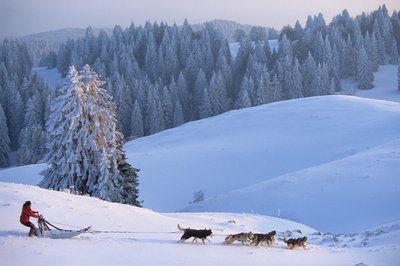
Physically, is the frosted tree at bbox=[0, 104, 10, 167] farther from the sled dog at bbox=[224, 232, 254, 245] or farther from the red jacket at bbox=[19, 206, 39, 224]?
the sled dog at bbox=[224, 232, 254, 245]

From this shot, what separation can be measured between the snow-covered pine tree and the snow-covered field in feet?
10.3

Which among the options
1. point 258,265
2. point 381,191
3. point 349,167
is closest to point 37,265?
point 258,265

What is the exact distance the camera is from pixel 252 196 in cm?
2744

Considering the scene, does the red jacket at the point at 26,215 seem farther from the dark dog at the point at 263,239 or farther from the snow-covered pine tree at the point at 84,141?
the snow-covered pine tree at the point at 84,141

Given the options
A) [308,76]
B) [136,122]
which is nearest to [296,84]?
[308,76]

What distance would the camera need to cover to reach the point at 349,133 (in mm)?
42406

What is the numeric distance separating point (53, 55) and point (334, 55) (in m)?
106

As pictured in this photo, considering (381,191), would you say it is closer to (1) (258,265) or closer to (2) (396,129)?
(1) (258,265)

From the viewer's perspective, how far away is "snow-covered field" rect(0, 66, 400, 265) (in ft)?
38.7

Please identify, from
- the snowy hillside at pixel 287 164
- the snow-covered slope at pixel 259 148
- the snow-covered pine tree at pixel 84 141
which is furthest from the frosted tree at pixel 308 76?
the snow-covered pine tree at pixel 84 141

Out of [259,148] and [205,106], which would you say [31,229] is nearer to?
[259,148]

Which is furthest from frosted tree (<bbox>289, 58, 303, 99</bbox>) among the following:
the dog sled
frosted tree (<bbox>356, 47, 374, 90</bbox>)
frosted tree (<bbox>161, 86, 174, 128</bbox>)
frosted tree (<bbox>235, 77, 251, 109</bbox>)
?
the dog sled

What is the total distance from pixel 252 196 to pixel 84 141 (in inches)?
414

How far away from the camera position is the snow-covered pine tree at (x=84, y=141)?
82.8 feet
